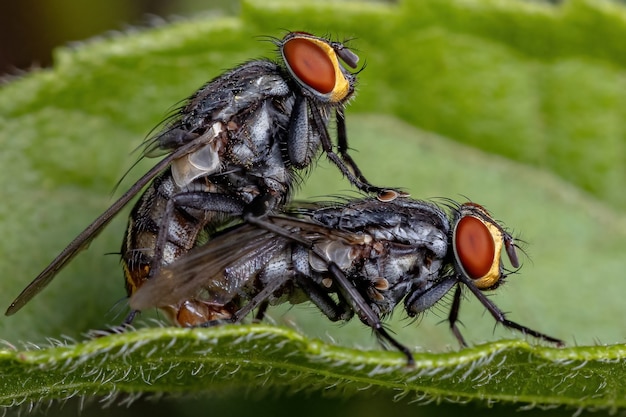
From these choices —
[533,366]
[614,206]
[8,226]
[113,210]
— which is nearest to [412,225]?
[533,366]

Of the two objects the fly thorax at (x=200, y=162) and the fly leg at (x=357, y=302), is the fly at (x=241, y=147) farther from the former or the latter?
the fly leg at (x=357, y=302)

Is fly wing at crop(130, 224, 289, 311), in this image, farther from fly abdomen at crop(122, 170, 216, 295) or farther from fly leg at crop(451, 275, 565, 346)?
fly leg at crop(451, 275, 565, 346)

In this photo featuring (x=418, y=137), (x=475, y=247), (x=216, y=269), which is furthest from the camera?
(x=418, y=137)

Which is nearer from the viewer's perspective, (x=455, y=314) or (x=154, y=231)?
(x=154, y=231)

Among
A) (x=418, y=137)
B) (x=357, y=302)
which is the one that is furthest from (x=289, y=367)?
(x=418, y=137)

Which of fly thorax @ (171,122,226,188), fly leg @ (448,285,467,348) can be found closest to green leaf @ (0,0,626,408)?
fly leg @ (448,285,467,348)

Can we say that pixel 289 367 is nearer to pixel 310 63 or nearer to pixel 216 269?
pixel 216 269

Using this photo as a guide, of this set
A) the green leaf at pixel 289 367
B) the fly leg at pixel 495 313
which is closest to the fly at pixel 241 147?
the fly leg at pixel 495 313
